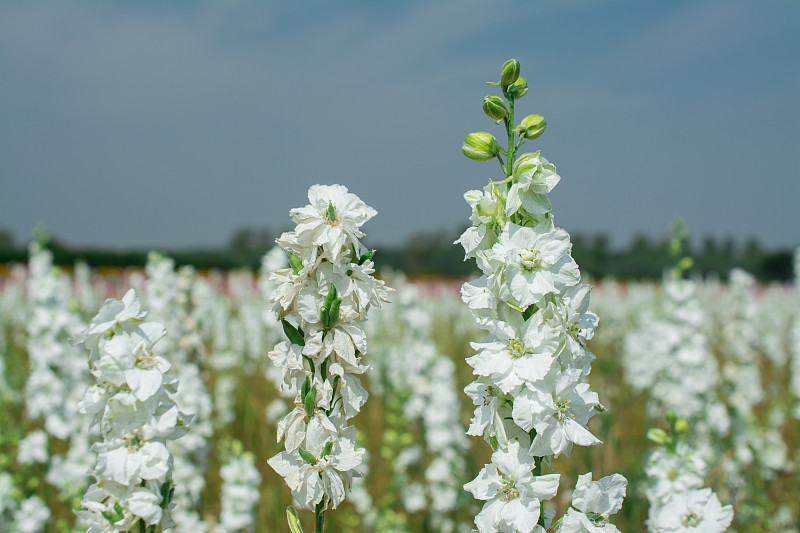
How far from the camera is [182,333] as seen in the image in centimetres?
448

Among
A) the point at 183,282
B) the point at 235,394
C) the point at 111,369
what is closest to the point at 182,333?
the point at 183,282

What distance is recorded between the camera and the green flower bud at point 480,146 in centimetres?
174

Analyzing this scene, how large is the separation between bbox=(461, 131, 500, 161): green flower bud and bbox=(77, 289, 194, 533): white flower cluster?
107cm

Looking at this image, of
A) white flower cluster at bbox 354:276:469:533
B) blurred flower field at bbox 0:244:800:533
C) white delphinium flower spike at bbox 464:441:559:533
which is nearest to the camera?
white delphinium flower spike at bbox 464:441:559:533

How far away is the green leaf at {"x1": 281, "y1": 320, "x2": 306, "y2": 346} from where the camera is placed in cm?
178

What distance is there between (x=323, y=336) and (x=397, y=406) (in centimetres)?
520

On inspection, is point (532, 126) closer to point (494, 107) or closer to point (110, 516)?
point (494, 107)

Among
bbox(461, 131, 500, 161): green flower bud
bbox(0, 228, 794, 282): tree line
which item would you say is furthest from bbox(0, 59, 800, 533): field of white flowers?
bbox(0, 228, 794, 282): tree line

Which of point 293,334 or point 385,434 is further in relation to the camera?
point 385,434

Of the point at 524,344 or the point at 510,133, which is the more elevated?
the point at 510,133

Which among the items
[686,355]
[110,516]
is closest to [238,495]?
[110,516]

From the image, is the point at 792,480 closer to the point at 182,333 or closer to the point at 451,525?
the point at 451,525

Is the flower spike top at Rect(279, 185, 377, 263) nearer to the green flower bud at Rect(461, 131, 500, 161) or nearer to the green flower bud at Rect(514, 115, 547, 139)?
the green flower bud at Rect(461, 131, 500, 161)

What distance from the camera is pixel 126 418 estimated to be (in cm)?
180
